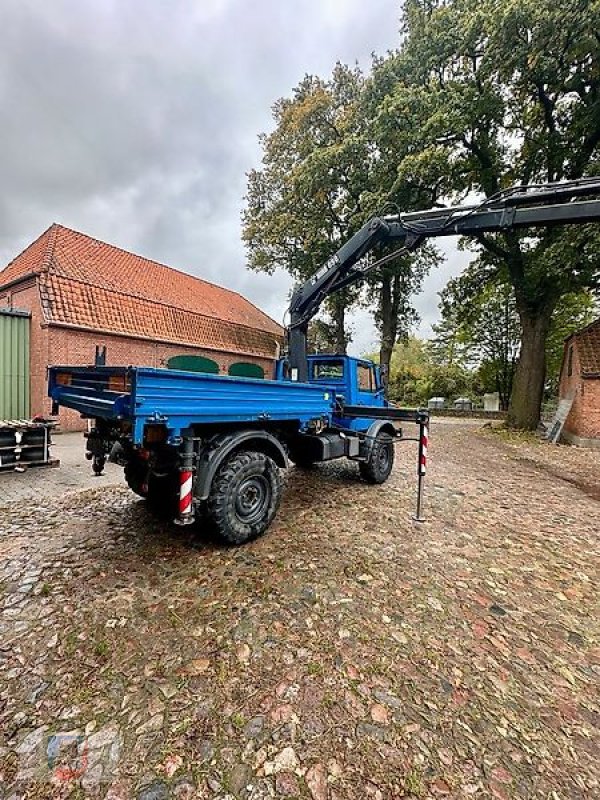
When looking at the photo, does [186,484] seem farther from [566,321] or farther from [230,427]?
[566,321]

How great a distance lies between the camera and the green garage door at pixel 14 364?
1015 centimetres

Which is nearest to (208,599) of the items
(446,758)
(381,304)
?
(446,758)

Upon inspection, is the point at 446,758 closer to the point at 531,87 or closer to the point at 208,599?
the point at 208,599

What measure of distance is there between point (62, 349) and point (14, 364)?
1222 mm

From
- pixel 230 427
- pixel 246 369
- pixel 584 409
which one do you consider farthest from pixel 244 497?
pixel 246 369

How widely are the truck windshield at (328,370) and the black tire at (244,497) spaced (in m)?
2.72

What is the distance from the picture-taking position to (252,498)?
4.12 meters

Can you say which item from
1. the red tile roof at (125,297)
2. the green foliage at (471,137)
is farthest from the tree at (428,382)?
the red tile roof at (125,297)

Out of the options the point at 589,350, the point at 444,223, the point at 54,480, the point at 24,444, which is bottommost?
the point at 54,480

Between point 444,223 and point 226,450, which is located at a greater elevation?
point 444,223

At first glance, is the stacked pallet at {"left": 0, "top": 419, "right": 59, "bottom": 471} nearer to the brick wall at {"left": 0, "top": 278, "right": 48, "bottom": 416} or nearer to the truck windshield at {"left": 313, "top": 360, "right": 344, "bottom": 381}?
the brick wall at {"left": 0, "top": 278, "right": 48, "bottom": 416}

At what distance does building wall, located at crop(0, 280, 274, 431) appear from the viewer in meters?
10.6

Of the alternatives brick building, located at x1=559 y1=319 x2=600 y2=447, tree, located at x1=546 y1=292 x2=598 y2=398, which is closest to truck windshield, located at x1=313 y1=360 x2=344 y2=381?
brick building, located at x1=559 y1=319 x2=600 y2=447

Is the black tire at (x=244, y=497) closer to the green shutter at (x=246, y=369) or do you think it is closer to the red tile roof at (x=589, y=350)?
the red tile roof at (x=589, y=350)
